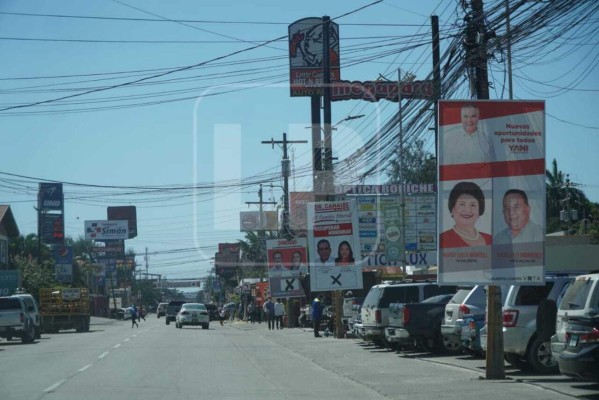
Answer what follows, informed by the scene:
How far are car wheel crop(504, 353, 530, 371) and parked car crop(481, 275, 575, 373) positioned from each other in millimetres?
28

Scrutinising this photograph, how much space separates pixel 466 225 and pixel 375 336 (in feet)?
34.4

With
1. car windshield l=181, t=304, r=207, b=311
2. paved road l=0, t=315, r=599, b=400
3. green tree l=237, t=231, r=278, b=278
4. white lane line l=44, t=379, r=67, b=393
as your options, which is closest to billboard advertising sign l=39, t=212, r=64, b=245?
green tree l=237, t=231, r=278, b=278

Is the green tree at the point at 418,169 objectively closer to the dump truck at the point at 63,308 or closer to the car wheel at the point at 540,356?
the dump truck at the point at 63,308

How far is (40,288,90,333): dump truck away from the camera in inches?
2066

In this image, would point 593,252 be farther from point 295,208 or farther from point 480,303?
point 295,208

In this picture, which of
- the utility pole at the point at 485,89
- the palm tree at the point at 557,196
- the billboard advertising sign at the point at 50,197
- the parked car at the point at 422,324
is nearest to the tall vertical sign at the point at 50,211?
the billboard advertising sign at the point at 50,197

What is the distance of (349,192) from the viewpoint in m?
49.9

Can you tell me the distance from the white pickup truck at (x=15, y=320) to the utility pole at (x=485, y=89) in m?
26.4

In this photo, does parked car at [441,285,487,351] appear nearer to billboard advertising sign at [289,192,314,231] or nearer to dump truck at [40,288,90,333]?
billboard advertising sign at [289,192,314,231]

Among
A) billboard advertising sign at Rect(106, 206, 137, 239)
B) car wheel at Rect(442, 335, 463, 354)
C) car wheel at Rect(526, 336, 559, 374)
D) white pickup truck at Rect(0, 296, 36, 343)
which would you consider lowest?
white pickup truck at Rect(0, 296, 36, 343)

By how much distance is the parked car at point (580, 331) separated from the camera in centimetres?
1271

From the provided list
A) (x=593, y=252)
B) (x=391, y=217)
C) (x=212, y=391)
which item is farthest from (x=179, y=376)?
(x=391, y=217)

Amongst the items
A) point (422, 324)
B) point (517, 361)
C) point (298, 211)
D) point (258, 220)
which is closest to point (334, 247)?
point (422, 324)

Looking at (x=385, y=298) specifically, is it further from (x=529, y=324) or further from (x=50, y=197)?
(x=50, y=197)
